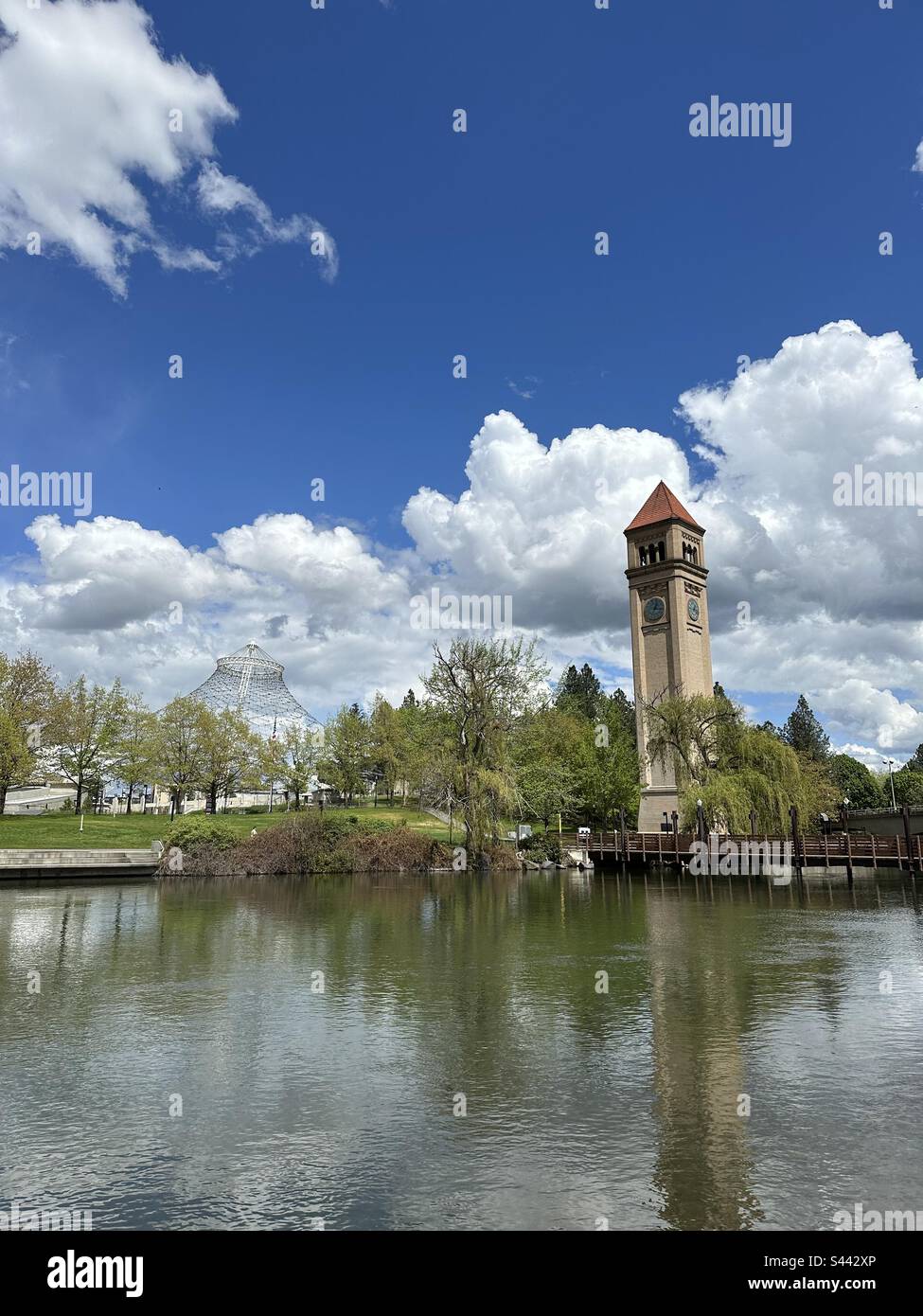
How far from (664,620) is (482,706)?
28.5 metres

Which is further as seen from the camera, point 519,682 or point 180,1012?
point 519,682

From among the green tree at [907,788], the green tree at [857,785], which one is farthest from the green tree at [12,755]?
the green tree at [857,785]

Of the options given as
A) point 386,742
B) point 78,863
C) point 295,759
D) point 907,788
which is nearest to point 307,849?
point 78,863

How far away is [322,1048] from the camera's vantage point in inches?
510

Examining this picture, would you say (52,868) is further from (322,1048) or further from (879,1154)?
(879,1154)

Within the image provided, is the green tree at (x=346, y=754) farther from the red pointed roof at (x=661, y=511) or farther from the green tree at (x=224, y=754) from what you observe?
the red pointed roof at (x=661, y=511)

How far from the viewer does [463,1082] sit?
11375 mm

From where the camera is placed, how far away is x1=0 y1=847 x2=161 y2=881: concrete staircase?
1870 inches

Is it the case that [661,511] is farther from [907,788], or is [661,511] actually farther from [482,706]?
[907,788]

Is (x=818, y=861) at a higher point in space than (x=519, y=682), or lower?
lower

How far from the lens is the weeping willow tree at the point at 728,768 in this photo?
180 ft
